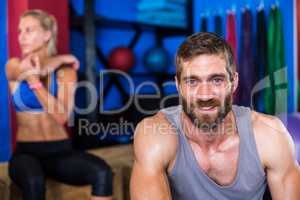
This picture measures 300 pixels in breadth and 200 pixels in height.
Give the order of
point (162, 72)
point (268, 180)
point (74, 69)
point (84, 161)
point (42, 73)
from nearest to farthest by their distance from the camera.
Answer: point (268, 180) < point (84, 161) < point (42, 73) < point (74, 69) < point (162, 72)

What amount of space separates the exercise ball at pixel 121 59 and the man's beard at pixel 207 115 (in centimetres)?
124

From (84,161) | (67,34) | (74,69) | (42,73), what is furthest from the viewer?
(67,34)

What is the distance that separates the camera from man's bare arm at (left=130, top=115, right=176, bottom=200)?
34.7 inches

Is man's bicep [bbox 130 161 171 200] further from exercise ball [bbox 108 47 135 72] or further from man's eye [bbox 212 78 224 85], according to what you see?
exercise ball [bbox 108 47 135 72]

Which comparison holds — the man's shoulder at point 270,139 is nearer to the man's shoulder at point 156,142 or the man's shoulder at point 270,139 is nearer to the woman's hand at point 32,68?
the man's shoulder at point 156,142

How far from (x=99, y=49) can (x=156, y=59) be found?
31cm

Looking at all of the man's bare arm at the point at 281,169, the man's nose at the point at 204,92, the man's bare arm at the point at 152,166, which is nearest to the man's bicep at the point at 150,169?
the man's bare arm at the point at 152,166

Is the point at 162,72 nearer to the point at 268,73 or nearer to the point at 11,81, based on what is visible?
the point at 268,73

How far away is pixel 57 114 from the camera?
1656 mm

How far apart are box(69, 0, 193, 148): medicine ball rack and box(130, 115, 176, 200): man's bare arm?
3.63 ft

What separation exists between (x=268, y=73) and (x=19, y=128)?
56.4 inches

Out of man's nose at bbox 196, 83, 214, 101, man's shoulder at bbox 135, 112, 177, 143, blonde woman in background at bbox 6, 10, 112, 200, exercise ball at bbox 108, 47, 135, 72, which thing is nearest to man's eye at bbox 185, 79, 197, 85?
man's nose at bbox 196, 83, 214, 101

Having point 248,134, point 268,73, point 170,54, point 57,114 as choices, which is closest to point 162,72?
point 170,54

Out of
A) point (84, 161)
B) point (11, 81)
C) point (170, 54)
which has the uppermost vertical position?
point (170, 54)
